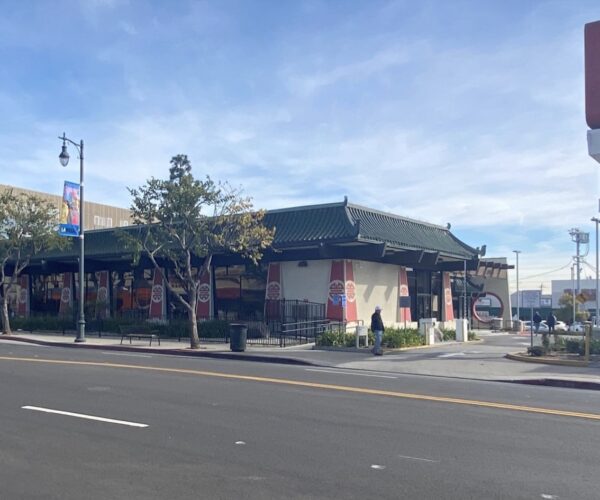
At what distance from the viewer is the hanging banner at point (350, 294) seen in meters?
30.6

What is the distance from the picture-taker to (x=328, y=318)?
3066 cm

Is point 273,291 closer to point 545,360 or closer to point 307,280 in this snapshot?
point 307,280

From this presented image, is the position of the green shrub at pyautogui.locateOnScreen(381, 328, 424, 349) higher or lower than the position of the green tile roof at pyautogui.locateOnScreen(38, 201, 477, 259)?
lower

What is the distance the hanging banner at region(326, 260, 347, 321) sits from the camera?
30.4m

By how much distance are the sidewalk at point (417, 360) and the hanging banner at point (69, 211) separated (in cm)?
479

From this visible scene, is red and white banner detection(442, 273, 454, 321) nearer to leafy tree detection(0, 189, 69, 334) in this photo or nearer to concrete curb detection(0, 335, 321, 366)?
concrete curb detection(0, 335, 321, 366)

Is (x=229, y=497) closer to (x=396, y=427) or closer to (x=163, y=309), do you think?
(x=396, y=427)

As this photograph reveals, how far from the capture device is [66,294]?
1649 inches

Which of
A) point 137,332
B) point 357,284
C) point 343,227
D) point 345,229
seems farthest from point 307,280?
point 137,332

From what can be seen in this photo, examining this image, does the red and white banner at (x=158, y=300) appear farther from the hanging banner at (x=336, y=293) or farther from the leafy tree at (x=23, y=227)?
the hanging banner at (x=336, y=293)

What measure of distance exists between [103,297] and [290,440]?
33.8 m

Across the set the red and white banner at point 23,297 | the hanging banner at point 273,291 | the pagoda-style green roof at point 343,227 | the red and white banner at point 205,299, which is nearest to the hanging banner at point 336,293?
the pagoda-style green roof at point 343,227

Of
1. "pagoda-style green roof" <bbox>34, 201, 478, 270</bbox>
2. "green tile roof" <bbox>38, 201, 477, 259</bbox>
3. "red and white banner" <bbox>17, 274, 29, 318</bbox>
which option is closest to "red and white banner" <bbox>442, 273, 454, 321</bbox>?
"pagoda-style green roof" <bbox>34, 201, 478, 270</bbox>

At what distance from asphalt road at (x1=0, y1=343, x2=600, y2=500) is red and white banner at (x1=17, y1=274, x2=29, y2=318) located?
31610 mm
